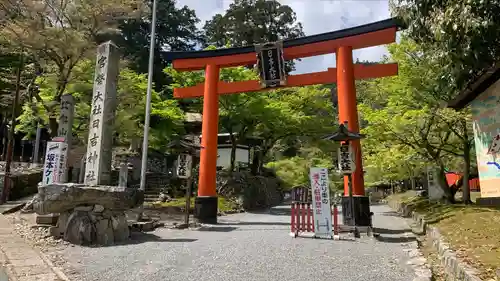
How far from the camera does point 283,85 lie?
43.8ft

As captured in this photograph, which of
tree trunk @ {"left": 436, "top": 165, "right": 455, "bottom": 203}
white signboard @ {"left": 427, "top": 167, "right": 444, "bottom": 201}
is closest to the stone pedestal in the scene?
tree trunk @ {"left": 436, "top": 165, "right": 455, "bottom": 203}

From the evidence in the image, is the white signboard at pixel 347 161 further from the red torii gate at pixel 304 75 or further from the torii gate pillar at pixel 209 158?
the torii gate pillar at pixel 209 158

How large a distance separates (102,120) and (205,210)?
529 cm

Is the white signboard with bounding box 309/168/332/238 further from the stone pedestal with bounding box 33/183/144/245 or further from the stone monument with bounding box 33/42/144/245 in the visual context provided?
the stone pedestal with bounding box 33/183/144/245

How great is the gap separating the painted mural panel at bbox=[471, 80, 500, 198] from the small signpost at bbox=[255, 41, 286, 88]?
598cm

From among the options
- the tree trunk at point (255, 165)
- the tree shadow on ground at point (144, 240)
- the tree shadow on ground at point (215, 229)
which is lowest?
the tree shadow on ground at point (144, 240)

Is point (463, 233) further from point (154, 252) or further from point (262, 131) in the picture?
point (262, 131)

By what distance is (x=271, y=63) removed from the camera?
516 inches

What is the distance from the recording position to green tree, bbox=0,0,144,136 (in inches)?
538

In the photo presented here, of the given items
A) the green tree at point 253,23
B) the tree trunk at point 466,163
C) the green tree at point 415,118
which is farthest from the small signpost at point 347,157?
the green tree at point 253,23

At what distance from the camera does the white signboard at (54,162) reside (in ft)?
35.7

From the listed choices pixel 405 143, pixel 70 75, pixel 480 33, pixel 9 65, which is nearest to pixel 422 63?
pixel 405 143

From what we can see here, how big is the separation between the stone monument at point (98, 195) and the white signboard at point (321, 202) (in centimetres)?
443

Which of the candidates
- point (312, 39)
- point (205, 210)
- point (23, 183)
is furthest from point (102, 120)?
point (23, 183)
